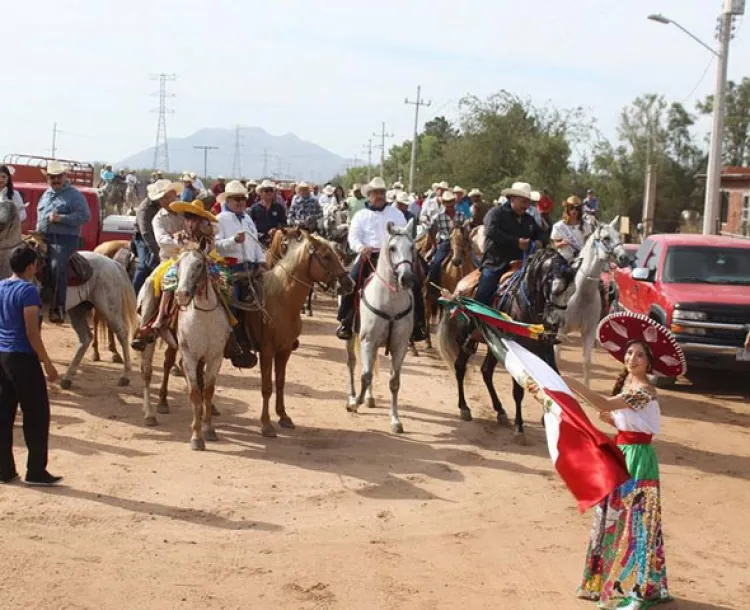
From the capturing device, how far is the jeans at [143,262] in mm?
14602

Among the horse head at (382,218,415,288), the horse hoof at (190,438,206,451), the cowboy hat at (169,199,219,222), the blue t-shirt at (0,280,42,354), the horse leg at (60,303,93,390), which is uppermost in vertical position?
the cowboy hat at (169,199,219,222)

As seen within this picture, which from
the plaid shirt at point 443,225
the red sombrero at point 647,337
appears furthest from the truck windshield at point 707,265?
the red sombrero at point 647,337

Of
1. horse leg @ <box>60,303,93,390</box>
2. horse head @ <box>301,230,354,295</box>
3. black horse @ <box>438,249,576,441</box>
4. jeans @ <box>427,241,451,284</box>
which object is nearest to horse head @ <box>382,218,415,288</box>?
horse head @ <box>301,230,354,295</box>

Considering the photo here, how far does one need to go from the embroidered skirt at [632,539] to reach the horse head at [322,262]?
5.27m

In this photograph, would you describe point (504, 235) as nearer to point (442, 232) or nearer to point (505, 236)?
point (505, 236)

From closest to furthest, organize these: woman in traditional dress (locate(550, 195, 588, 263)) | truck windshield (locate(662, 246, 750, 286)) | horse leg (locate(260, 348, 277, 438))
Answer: horse leg (locate(260, 348, 277, 438)), woman in traditional dress (locate(550, 195, 588, 263)), truck windshield (locate(662, 246, 750, 286))

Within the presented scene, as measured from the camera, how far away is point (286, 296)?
11672 mm

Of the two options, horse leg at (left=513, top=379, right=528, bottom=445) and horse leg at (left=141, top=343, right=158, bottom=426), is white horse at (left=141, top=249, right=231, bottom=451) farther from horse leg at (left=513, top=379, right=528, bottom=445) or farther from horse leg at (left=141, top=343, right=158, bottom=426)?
horse leg at (left=513, top=379, right=528, bottom=445)

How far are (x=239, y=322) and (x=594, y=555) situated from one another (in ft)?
18.9

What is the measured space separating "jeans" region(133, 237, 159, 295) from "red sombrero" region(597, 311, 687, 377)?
8588mm

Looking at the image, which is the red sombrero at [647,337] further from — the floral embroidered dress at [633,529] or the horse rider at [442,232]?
the horse rider at [442,232]

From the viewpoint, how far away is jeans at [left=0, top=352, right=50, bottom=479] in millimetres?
9102

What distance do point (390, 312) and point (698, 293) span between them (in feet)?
19.3

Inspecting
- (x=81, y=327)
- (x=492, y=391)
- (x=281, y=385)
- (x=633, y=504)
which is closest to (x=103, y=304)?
(x=81, y=327)
